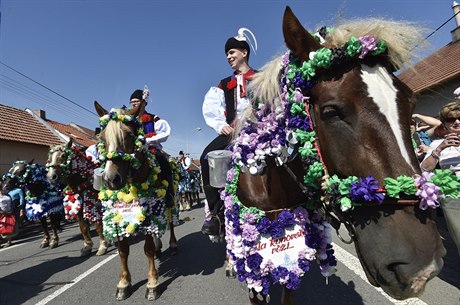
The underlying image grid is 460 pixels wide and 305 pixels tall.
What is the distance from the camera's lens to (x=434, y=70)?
195cm

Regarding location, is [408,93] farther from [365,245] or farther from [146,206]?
[146,206]

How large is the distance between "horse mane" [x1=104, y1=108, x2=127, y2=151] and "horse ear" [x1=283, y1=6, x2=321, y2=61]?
2.87 m

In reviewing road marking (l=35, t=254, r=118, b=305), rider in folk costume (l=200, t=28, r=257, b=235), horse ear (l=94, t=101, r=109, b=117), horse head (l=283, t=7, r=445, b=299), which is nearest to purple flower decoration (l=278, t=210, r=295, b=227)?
horse head (l=283, t=7, r=445, b=299)

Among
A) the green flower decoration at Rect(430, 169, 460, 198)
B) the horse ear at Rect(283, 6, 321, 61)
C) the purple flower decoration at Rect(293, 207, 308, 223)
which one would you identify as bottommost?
the purple flower decoration at Rect(293, 207, 308, 223)

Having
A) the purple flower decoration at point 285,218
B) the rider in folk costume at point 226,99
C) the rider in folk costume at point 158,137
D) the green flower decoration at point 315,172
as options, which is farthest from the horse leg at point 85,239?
the green flower decoration at point 315,172

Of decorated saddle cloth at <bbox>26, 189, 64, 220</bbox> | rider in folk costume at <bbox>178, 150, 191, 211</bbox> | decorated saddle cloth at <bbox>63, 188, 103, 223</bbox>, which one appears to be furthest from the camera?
rider in folk costume at <bbox>178, 150, 191, 211</bbox>

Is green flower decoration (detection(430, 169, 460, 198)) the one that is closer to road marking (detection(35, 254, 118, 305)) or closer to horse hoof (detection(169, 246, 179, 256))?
road marking (detection(35, 254, 118, 305))

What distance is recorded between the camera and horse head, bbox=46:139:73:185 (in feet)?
22.7

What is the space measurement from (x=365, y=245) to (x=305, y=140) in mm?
629

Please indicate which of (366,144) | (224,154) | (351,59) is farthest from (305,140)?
(224,154)

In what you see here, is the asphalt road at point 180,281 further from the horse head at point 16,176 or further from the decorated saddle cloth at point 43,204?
the horse head at point 16,176

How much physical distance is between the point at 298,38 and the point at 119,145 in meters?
2.94

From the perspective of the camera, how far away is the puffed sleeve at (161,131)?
539 centimetres

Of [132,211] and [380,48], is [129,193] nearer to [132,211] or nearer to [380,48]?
[132,211]
